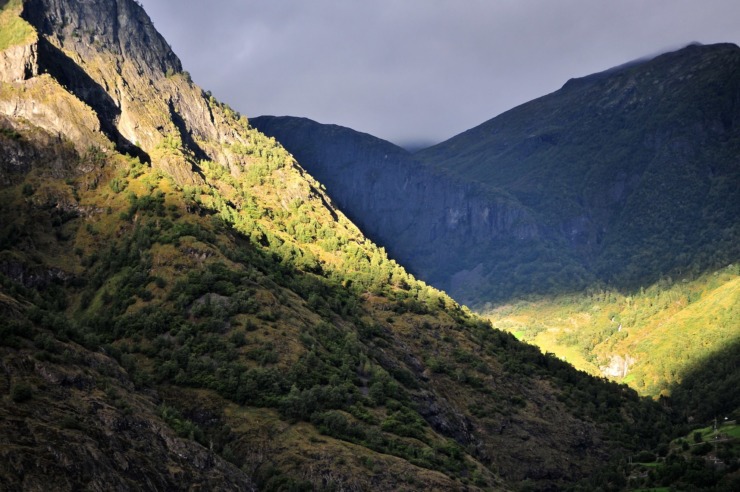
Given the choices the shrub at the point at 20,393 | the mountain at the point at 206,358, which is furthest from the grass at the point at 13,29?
the shrub at the point at 20,393

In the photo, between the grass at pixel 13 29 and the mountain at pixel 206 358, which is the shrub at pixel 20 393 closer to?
the mountain at pixel 206 358

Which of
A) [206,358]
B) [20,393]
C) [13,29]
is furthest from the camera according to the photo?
[13,29]

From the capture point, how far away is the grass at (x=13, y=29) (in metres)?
174

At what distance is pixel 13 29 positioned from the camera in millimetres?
179250

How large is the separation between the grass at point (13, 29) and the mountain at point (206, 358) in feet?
1.82

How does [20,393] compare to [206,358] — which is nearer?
[20,393]

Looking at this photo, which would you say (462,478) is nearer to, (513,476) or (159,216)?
(513,476)

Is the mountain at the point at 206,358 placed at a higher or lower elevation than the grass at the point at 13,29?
lower

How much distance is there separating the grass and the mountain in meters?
0.55

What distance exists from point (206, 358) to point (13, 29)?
115m

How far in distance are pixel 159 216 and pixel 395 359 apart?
193 feet

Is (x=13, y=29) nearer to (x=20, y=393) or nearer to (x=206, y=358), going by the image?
(x=206, y=358)

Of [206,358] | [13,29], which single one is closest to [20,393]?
[206,358]

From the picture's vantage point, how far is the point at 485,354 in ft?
595
